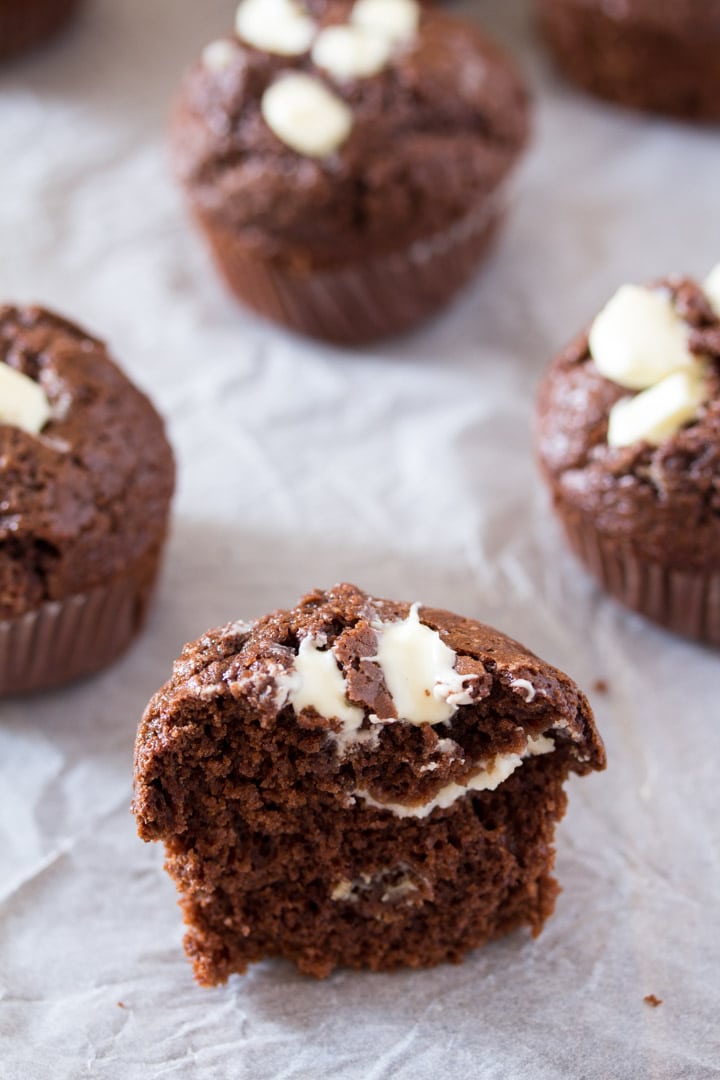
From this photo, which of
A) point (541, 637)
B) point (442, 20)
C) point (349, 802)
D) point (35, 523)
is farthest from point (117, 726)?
point (442, 20)

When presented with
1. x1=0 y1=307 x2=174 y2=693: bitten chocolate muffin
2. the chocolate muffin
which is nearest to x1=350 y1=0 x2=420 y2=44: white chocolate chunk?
the chocolate muffin

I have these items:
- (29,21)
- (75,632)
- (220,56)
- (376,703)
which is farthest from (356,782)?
(29,21)

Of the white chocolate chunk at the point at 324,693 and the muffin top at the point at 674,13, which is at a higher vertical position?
the muffin top at the point at 674,13

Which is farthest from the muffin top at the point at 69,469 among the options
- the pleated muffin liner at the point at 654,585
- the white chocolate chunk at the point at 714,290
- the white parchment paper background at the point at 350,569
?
the white chocolate chunk at the point at 714,290

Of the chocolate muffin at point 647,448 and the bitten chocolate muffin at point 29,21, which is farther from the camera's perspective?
the bitten chocolate muffin at point 29,21

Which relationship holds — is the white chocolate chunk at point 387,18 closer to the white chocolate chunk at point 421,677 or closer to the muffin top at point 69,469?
the muffin top at point 69,469

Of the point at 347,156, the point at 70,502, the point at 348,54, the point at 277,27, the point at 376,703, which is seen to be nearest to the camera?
the point at 376,703

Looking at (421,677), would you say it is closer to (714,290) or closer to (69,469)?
(69,469)

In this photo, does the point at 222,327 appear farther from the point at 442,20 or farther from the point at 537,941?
the point at 537,941
